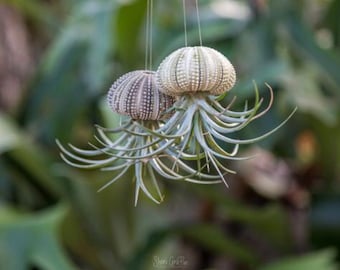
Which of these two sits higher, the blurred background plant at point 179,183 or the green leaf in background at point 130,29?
the green leaf in background at point 130,29

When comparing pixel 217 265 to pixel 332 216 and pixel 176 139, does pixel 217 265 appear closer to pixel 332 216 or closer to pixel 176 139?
pixel 332 216

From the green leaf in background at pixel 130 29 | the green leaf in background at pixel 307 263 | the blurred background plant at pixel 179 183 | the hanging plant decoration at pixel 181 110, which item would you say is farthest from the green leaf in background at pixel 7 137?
the hanging plant decoration at pixel 181 110

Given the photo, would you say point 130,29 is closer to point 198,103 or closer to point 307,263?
point 307,263

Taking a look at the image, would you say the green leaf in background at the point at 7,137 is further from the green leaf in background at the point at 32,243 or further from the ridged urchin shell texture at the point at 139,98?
the ridged urchin shell texture at the point at 139,98

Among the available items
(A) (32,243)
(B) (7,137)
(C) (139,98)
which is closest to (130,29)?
(B) (7,137)

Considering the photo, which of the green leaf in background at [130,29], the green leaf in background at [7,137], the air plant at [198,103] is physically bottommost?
the air plant at [198,103]

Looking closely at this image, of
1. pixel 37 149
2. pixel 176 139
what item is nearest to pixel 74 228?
pixel 37 149

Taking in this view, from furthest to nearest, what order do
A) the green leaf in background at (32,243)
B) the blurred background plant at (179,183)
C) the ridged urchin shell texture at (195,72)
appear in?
the blurred background plant at (179,183) → the green leaf in background at (32,243) → the ridged urchin shell texture at (195,72)

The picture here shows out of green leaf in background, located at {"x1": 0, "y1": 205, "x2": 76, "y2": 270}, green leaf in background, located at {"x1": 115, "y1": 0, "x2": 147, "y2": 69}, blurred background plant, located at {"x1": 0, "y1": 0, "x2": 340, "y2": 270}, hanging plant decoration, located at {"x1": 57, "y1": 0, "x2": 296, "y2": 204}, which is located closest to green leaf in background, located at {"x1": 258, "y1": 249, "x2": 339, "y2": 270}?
blurred background plant, located at {"x1": 0, "y1": 0, "x2": 340, "y2": 270}
